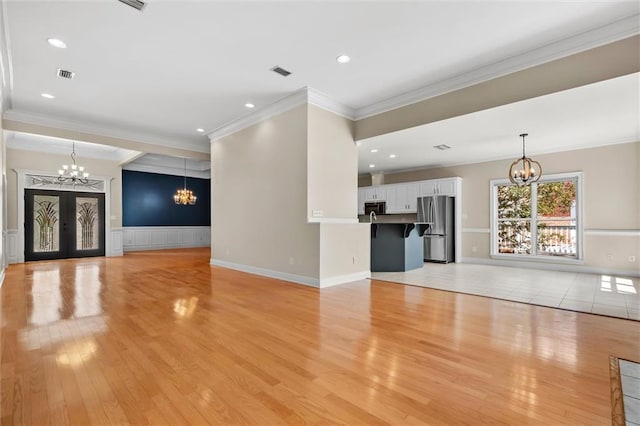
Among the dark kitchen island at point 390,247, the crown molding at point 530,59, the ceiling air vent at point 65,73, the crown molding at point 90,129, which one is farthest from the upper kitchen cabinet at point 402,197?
the ceiling air vent at point 65,73

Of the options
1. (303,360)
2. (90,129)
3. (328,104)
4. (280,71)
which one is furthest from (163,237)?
(303,360)

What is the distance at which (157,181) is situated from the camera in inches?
460

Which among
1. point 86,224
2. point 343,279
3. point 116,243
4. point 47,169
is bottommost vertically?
point 343,279

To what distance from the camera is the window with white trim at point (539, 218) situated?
6.94 meters

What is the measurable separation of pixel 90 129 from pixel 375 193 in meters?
7.71

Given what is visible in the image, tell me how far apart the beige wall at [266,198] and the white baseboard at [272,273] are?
7 centimetres

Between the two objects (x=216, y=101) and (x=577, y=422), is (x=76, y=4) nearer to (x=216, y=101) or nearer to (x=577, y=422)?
(x=216, y=101)

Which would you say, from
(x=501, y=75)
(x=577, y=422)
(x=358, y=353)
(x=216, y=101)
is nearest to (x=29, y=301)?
(x=216, y=101)

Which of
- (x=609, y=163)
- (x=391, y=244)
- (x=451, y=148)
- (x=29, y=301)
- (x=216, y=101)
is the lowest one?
(x=29, y=301)

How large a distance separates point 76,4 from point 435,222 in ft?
26.7

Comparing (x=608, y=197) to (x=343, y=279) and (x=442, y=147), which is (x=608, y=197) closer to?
(x=442, y=147)

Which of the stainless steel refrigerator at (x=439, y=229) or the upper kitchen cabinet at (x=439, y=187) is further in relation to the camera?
the upper kitchen cabinet at (x=439, y=187)

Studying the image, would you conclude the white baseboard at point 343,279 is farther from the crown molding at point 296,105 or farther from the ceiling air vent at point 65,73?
the ceiling air vent at point 65,73

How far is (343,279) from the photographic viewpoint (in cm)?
527
